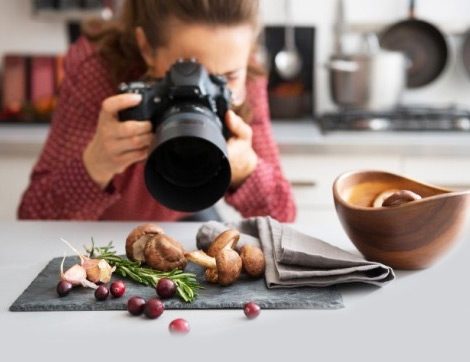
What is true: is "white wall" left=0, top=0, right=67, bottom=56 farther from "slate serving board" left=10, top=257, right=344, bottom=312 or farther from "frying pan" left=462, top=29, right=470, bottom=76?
"slate serving board" left=10, top=257, right=344, bottom=312

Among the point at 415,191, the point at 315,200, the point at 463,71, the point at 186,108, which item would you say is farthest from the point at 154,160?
the point at 463,71

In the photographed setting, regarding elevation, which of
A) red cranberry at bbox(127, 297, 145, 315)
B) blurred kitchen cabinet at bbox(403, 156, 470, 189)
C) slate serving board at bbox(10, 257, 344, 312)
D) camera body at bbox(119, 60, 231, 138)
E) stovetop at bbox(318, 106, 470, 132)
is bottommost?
blurred kitchen cabinet at bbox(403, 156, 470, 189)

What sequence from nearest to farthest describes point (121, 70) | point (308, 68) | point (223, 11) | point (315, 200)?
point (223, 11)
point (121, 70)
point (315, 200)
point (308, 68)

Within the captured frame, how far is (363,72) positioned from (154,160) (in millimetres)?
1200

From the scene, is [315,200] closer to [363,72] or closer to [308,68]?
[363,72]

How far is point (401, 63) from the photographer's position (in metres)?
2.14

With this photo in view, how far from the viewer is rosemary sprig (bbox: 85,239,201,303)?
830 mm

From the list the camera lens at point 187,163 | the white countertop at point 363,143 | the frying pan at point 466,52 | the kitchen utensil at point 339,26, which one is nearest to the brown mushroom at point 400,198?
the camera lens at point 187,163

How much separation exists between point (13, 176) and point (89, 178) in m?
0.76

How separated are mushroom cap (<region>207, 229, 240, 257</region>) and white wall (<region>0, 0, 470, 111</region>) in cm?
152

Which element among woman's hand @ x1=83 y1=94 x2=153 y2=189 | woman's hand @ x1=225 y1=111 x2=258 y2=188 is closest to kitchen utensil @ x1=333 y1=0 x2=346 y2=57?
woman's hand @ x1=225 y1=111 x2=258 y2=188

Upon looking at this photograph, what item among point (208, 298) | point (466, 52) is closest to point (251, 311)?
point (208, 298)

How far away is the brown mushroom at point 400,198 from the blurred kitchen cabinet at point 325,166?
1013 millimetres

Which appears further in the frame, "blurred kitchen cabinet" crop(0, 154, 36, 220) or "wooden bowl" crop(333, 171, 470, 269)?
"blurred kitchen cabinet" crop(0, 154, 36, 220)
